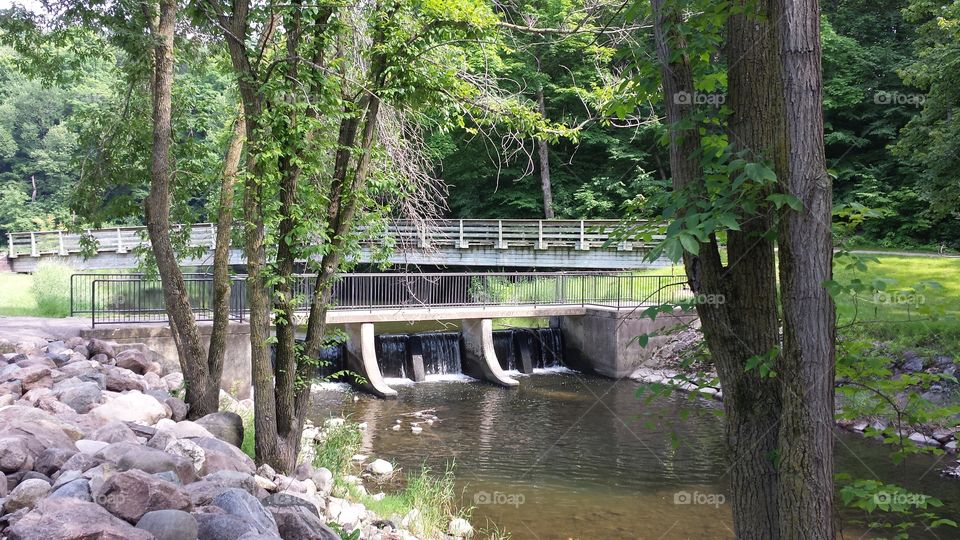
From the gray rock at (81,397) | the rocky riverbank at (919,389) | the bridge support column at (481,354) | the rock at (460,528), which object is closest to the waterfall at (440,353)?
the bridge support column at (481,354)

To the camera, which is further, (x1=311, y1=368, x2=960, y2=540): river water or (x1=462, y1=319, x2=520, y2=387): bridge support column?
(x1=462, y1=319, x2=520, y2=387): bridge support column

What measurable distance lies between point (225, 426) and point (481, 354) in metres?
11.7

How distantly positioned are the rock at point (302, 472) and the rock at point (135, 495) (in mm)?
3786

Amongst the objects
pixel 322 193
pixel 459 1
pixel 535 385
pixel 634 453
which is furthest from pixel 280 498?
pixel 535 385

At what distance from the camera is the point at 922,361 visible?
1509 centimetres

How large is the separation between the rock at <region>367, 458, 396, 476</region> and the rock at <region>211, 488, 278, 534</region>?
5.83m

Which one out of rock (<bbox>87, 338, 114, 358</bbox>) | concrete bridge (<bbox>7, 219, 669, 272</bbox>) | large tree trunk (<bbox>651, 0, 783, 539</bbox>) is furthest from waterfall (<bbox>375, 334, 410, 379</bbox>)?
large tree trunk (<bbox>651, 0, 783, 539</bbox>)

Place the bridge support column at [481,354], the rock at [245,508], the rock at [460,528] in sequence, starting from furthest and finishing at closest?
1. the bridge support column at [481,354]
2. the rock at [460,528]
3. the rock at [245,508]

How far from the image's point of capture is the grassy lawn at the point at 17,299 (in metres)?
17.5

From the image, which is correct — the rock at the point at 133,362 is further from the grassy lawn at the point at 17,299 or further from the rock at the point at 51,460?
the grassy lawn at the point at 17,299

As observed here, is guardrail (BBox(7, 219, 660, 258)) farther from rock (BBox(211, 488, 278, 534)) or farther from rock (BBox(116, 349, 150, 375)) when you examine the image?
rock (BBox(211, 488, 278, 534))

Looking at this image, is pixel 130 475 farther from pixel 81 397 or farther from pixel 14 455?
pixel 81 397

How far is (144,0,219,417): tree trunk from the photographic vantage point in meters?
8.95

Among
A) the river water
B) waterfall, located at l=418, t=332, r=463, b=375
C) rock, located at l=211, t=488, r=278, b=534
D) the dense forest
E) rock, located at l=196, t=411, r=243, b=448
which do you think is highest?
the dense forest
